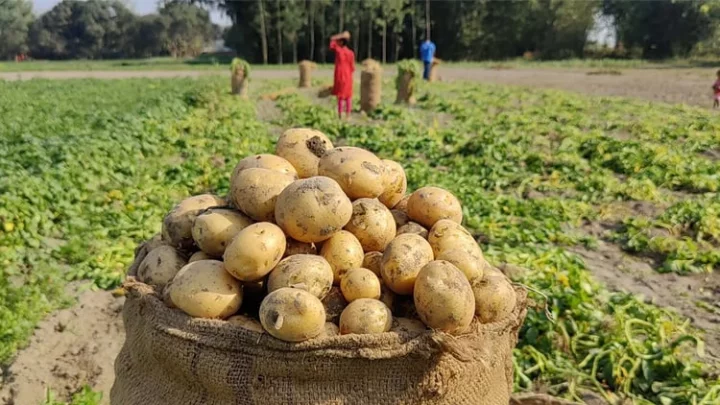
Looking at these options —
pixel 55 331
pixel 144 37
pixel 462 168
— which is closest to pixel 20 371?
pixel 55 331

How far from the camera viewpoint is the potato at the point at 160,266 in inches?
105

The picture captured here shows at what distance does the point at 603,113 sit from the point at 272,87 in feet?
45.3

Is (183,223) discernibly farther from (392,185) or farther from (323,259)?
(392,185)

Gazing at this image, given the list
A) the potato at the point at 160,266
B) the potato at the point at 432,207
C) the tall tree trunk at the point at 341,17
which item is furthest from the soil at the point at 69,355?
the tall tree trunk at the point at 341,17

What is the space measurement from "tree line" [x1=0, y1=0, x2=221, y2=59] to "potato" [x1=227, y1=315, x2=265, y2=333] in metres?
73.1

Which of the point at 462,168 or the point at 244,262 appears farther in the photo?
the point at 462,168

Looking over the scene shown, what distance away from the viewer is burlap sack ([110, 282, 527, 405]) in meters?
2.20

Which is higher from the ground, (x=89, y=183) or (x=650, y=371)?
(x=89, y=183)

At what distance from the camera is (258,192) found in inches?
105

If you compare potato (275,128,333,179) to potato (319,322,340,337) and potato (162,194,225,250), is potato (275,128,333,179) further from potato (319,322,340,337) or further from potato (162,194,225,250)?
potato (319,322,340,337)

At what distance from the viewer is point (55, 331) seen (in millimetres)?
4609

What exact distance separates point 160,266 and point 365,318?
3.15 ft

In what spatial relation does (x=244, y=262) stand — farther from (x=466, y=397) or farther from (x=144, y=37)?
(x=144, y=37)

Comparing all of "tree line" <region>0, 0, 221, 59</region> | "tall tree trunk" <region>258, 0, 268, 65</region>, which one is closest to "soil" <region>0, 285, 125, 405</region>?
"tall tree trunk" <region>258, 0, 268, 65</region>
